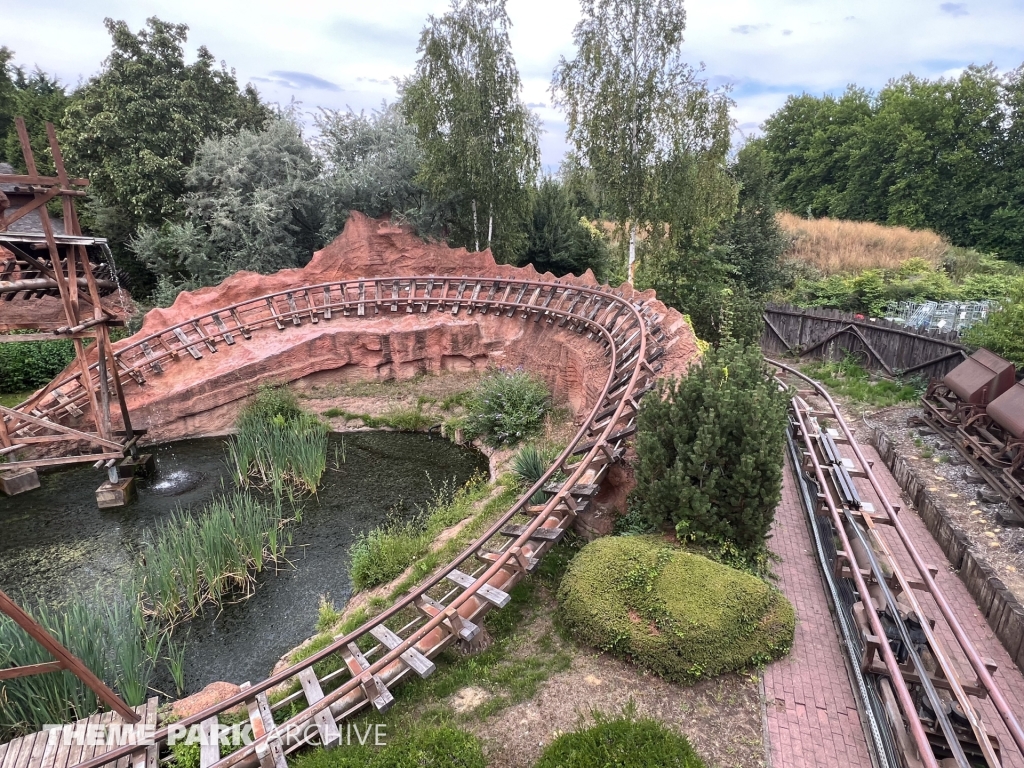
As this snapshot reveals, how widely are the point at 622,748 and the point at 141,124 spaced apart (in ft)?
81.4

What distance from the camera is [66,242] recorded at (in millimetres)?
10812

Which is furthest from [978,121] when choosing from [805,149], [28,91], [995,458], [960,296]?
[28,91]

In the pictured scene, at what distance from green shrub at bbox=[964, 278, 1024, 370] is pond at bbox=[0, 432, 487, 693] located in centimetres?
1212

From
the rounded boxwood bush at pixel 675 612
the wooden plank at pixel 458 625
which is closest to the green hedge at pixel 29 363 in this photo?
the wooden plank at pixel 458 625

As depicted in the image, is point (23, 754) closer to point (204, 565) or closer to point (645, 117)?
point (204, 565)

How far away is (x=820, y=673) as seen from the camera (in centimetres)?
563

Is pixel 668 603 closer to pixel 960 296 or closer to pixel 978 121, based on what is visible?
pixel 960 296

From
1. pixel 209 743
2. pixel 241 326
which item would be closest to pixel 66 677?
pixel 209 743

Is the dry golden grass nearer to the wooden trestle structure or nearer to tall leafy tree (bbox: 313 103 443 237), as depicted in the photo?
tall leafy tree (bbox: 313 103 443 237)

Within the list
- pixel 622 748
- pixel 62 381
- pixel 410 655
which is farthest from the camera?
pixel 62 381

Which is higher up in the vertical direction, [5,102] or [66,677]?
[5,102]

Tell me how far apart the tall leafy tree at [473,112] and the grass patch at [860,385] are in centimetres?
1193

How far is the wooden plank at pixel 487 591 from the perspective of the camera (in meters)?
6.19

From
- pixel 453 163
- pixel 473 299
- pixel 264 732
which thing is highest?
pixel 453 163
